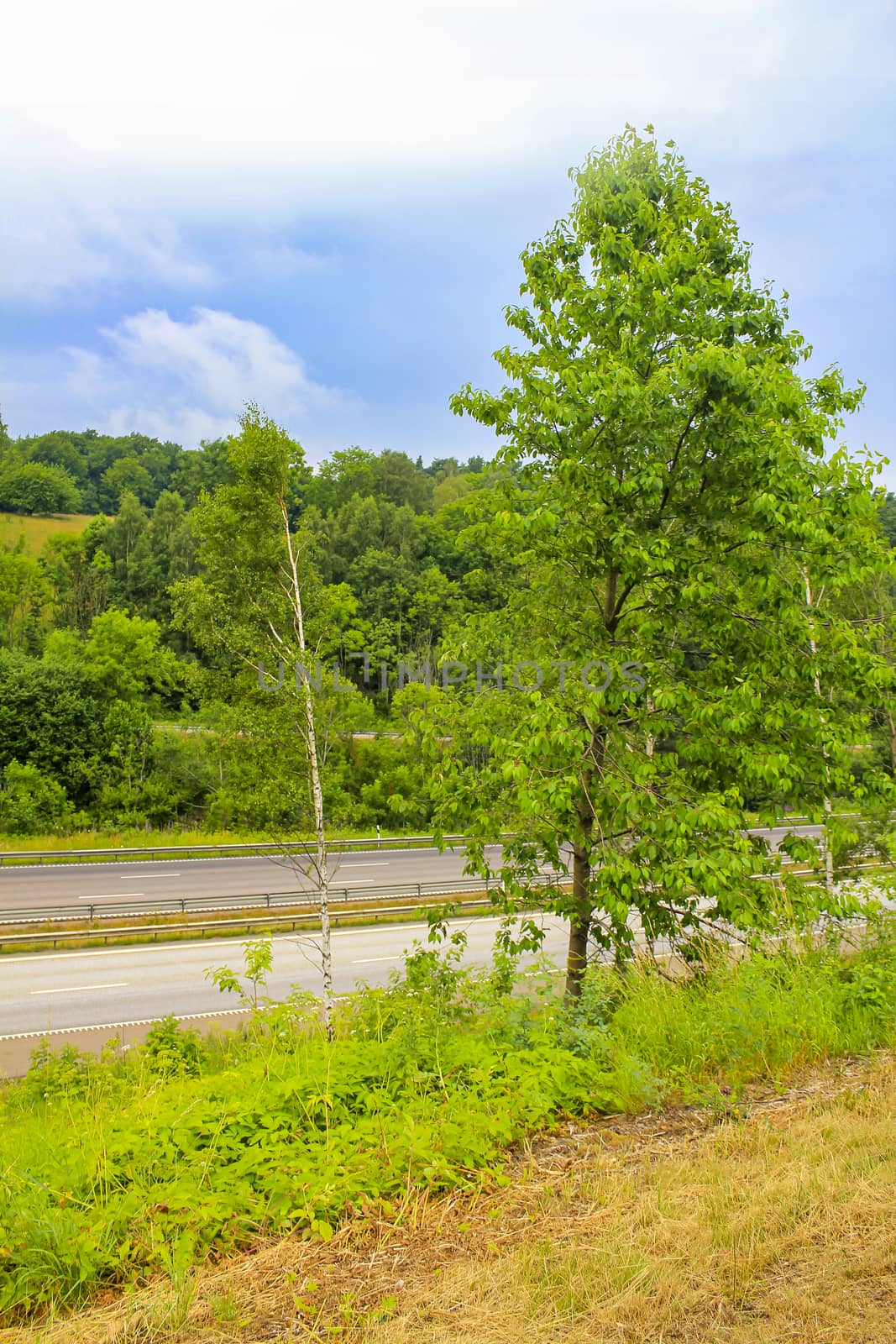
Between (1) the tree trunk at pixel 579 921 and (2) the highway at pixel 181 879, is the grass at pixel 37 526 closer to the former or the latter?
(2) the highway at pixel 181 879

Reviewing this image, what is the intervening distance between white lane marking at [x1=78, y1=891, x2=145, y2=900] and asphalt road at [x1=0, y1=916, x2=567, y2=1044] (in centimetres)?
452

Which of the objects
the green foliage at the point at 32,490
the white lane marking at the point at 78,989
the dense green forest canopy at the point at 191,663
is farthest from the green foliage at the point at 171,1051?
the green foliage at the point at 32,490

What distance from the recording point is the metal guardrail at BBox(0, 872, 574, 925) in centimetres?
2034

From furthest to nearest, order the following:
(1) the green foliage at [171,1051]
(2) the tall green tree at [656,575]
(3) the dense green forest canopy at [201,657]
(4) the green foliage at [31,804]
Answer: (4) the green foliage at [31,804] → (3) the dense green forest canopy at [201,657] → (1) the green foliage at [171,1051] → (2) the tall green tree at [656,575]

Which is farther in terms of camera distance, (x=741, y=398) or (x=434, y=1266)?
(x=741, y=398)

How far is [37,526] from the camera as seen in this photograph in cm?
8519

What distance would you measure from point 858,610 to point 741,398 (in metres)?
13.7

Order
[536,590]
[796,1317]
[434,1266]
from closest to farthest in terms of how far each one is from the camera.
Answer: [796,1317] < [434,1266] < [536,590]

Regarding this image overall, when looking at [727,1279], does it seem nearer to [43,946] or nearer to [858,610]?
[858,610]

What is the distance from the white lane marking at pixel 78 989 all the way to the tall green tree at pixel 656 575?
39.2 ft

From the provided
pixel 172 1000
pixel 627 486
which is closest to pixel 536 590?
pixel 627 486

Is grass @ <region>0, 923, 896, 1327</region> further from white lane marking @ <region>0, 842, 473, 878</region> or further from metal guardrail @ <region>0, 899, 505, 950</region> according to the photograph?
white lane marking @ <region>0, 842, 473, 878</region>

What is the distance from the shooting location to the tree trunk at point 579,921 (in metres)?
6.68

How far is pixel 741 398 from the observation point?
256 inches
